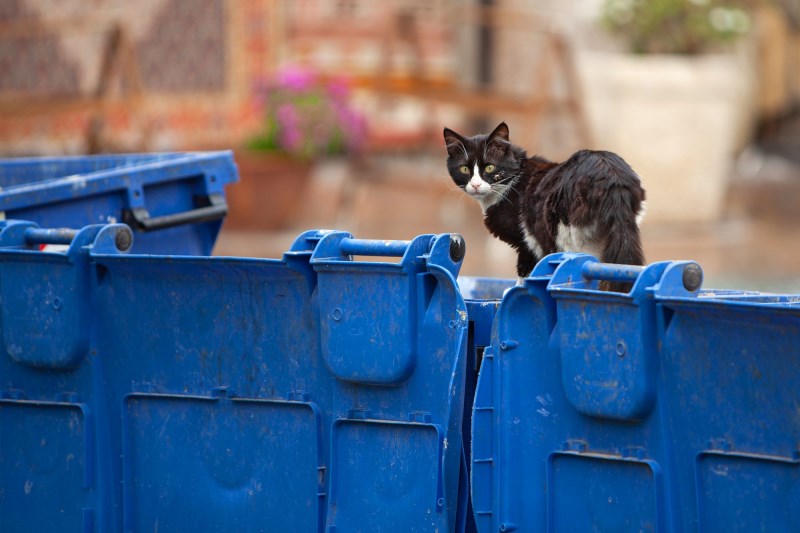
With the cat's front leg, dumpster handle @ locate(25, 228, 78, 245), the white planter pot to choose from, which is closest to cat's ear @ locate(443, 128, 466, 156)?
the cat's front leg

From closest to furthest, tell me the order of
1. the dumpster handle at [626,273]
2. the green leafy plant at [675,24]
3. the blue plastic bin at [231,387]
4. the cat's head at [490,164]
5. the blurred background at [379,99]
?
the dumpster handle at [626,273] < the blue plastic bin at [231,387] < the cat's head at [490,164] < the blurred background at [379,99] < the green leafy plant at [675,24]

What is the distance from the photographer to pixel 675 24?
43.3 ft

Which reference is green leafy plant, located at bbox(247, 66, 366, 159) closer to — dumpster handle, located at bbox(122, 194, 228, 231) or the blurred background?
the blurred background

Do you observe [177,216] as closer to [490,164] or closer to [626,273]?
[490,164]

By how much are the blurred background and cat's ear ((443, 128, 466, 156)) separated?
6.80 meters

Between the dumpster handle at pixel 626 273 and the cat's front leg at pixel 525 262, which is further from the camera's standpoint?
the cat's front leg at pixel 525 262

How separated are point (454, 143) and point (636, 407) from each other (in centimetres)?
209

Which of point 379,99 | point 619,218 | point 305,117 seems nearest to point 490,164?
point 619,218

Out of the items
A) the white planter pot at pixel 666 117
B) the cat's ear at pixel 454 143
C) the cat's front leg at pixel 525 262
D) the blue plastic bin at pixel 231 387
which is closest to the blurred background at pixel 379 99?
the white planter pot at pixel 666 117

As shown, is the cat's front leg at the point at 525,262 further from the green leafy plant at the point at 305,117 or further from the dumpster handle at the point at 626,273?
the green leafy plant at the point at 305,117

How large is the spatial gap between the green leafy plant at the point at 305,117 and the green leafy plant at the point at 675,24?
2.88 metres

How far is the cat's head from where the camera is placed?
15.7 feet

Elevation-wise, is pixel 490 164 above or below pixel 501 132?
below

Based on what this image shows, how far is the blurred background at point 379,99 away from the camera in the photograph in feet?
40.1
